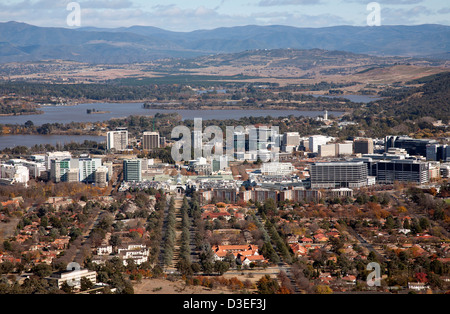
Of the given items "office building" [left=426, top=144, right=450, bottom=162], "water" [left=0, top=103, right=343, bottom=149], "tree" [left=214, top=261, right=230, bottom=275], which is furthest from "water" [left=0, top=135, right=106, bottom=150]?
"tree" [left=214, top=261, right=230, bottom=275]

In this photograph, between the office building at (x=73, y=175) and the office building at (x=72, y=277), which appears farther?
Result: the office building at (x=73, y=175)

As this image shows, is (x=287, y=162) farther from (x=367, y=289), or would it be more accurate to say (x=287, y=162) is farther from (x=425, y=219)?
(x=367, y=289)

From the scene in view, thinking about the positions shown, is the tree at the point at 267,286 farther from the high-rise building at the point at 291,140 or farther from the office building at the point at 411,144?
the high-rise building at the point at 291,140

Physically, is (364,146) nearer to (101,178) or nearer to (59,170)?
(101,178)

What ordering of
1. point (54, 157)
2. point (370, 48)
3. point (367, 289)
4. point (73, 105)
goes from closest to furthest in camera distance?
point (367, 289), point (54, 157), point (73, 105), point (370, 48)

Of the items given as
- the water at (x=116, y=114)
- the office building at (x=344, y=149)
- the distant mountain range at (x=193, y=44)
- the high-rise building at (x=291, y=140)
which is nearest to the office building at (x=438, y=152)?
the office building at (x=344, y=149)
